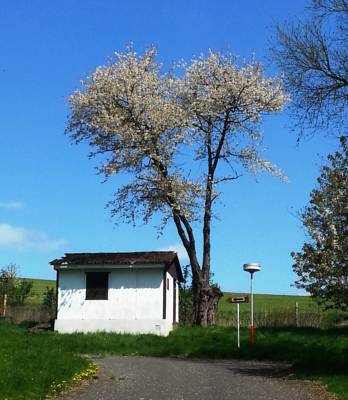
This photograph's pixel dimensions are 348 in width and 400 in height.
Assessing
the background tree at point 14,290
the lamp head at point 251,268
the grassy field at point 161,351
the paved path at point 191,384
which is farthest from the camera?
the background tree at point 14,290

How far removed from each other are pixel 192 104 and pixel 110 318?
12435 mm

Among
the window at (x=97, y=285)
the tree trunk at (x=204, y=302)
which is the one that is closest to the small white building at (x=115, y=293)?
the window at (x=97, y=285)

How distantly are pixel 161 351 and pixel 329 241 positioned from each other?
36.8 feet

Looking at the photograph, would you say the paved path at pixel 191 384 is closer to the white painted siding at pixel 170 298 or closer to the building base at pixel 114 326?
the building base at pixel 114 326

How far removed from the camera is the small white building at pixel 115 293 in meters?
33.4

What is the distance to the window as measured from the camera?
34125mm

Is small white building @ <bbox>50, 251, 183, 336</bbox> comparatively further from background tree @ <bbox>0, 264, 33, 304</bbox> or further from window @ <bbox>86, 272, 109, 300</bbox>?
background tree @ <bbox>0, 264, 33, 304</bbox>

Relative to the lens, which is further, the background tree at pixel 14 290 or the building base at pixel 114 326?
the background tree at pixel 14 290

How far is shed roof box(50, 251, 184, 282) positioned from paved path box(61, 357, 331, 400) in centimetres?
1288

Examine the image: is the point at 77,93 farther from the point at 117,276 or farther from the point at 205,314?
the point at 205,314

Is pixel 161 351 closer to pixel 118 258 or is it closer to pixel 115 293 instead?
pixel 115 293

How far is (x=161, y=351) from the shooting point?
2680 cm

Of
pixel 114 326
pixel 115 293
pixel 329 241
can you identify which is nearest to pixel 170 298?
pixel 115 293

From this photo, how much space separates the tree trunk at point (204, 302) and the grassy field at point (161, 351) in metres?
2.51
